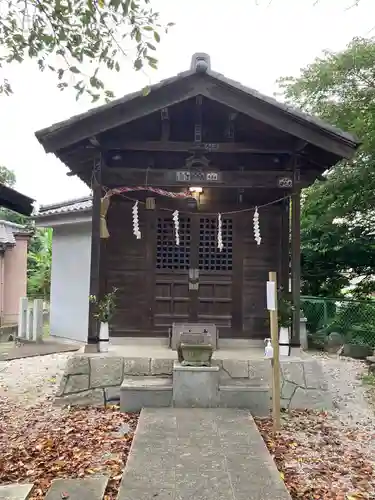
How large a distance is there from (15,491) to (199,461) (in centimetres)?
164

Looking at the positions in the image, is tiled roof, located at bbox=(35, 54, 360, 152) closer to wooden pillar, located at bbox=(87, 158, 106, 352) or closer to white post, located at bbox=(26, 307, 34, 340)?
wooden pillar, located at bbox=(87, 158, 106, 352)

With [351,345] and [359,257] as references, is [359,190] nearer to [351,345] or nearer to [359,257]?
[359,257]

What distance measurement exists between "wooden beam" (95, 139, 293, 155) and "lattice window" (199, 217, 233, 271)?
4.98ft

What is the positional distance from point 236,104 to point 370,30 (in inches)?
84.1

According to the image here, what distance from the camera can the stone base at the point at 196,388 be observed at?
245 inches

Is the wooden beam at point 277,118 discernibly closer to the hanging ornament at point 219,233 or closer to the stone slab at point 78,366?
the hanging ornament at point 219,233

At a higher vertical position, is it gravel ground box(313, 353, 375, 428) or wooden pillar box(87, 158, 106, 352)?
wooden pillar box(87, 158, 106, 352)

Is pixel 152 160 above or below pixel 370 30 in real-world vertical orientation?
below

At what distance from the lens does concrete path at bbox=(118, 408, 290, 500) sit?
381cm

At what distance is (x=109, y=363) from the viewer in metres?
6.94

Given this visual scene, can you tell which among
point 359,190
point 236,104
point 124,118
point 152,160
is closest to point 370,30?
point 236,104

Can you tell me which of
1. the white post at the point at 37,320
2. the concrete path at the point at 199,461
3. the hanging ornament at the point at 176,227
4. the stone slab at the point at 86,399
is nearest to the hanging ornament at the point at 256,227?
the hanging ornament at the point at 176,227

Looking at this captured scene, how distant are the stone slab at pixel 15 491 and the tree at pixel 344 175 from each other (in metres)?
8.80

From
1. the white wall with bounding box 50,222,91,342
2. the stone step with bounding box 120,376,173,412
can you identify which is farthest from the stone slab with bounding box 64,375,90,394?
the white wall with bounding box 50,222,91,342
